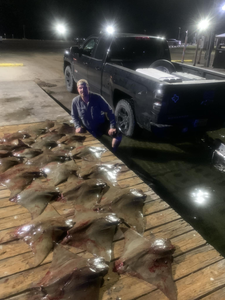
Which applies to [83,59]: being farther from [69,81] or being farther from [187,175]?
[187,175]

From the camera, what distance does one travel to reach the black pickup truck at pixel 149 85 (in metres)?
4.51

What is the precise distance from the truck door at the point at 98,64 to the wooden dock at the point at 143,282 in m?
4.65

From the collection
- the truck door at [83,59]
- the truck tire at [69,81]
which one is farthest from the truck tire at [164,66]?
the truck tire at [69,81]

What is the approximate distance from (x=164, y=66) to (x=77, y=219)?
5043 mm

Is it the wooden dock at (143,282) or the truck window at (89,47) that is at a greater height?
the truck window at (89,47)

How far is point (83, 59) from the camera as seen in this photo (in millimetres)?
7609

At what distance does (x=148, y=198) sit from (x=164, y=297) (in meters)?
1.31

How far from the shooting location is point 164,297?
6.33 ft

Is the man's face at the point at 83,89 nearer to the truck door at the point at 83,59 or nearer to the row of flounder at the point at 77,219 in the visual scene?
the row of flounder at the point at 77,219

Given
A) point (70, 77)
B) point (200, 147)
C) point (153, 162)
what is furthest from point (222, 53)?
point (153, 162)

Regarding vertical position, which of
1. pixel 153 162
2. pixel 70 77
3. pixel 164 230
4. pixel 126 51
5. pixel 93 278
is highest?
pixel 126 51

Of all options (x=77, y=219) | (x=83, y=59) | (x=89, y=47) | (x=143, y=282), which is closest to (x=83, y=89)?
(x=77, y=219)

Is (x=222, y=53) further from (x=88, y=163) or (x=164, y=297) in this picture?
(x=164, y=297)

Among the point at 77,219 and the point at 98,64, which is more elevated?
the point at 98,64
